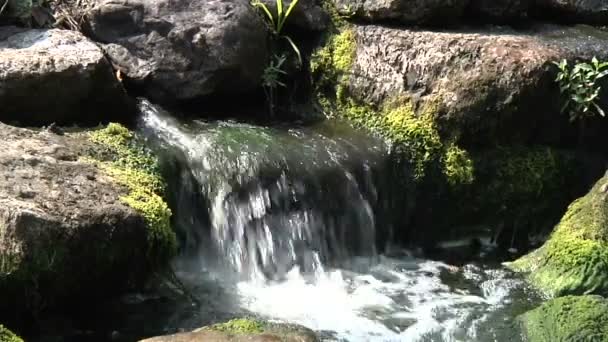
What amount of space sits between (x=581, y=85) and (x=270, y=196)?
288 centimetres

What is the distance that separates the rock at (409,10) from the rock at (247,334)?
4128mm

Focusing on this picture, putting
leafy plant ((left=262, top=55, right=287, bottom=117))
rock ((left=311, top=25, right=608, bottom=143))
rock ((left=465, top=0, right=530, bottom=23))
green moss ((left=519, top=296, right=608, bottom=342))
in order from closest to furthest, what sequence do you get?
green moss ((left=519, top=296, right=608, bottom=342))
rock ((left=311, top=25, right=608, bottom=143))
leafy plant ((left=262, top=55, right=287, bottom=117))
rock ((left=465, top=0, right=530, bottom=23))

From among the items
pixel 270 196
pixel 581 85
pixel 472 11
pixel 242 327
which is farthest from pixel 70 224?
pixel 472 11

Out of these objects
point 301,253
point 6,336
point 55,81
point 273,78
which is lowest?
point 301,253

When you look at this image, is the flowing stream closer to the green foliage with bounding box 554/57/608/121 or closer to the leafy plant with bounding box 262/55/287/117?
the leafy plant with bounding box 262/55/287/117

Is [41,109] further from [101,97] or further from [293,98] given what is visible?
[293,98]

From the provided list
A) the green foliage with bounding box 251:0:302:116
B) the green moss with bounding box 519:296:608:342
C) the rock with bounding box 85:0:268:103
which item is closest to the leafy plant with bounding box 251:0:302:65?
the green foliage with bounding box 251:0:302:116

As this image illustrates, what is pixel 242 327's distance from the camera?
500cm

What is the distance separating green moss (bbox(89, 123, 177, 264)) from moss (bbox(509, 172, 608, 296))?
9.14ft

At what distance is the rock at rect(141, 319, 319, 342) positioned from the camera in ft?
15.8

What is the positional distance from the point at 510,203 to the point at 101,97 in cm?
354

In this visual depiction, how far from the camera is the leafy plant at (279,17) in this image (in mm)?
8359

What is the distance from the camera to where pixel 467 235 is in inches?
298

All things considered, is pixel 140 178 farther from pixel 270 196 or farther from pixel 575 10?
pixel 575 10
